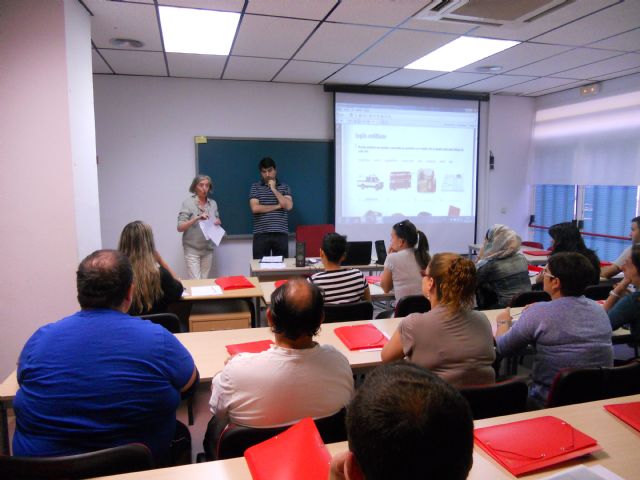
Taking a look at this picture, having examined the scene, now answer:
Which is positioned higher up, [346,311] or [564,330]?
[564,330]

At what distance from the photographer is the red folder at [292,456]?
1155 mm

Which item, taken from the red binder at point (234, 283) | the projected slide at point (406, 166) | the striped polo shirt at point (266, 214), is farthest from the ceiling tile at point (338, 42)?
the red binder at point (234, 283)

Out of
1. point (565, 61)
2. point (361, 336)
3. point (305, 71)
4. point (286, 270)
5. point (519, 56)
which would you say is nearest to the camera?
point (361, 336)

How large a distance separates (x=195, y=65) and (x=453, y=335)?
4.24 meters

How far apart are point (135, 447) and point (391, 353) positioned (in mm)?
1139

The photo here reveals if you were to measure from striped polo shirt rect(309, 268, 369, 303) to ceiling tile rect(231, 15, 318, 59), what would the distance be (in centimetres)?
209

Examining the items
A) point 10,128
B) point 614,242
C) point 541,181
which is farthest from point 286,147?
point 614,242

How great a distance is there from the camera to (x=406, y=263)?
10.6 ft

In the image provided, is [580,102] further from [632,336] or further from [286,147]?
[632,336]

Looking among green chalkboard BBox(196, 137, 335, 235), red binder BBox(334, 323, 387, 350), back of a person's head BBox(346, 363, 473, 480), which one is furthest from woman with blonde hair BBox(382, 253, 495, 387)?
green chalkboard BBox(196, 137, 335, 235)

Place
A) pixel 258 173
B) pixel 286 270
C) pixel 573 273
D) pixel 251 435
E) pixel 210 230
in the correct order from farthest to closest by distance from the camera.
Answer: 1. pixel 258 173
2. pixel 210 230
3. pixel 286 270
4. pixel 573 273
5. pixel 251 435

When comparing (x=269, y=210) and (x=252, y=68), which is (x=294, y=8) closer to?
(x=252, y=68)

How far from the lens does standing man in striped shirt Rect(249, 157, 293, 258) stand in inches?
206

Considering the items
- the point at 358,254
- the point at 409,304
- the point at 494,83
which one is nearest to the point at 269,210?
the point at 358,254
